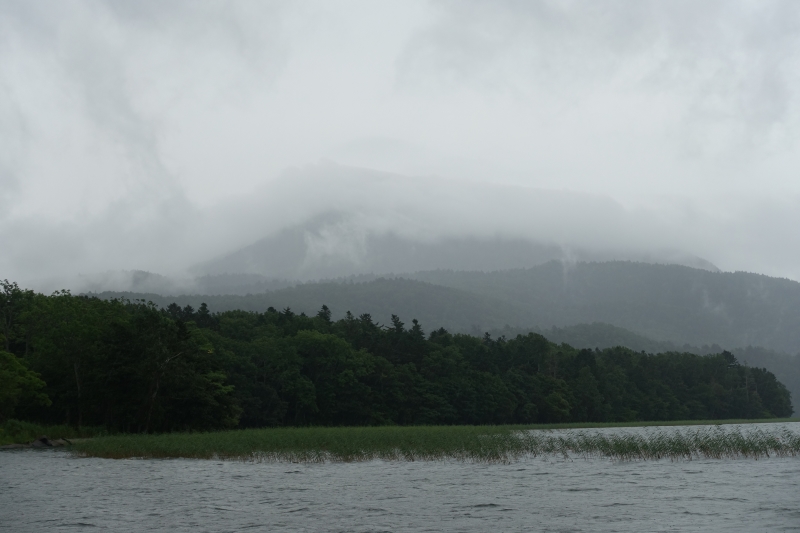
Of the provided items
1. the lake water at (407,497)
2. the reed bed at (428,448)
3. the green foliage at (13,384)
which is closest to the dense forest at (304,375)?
the green foliage at (13,384)

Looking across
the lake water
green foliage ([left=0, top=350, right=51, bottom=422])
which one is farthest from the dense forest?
the lake water

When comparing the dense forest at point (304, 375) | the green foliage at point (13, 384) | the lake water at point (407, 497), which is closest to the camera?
the lake water at point (407, 497)

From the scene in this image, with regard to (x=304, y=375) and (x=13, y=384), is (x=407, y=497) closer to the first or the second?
(x=13, y=384)

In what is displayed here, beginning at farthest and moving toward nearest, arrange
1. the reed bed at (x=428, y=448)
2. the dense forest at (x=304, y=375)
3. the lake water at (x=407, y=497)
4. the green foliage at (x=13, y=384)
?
the dense forest at (x=304, y=375) → the green foliage at (x=13, y=384) → the reed bed at (x=428, y=448) → the lake water at (x=407, y=497)

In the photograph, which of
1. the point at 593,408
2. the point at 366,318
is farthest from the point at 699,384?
the point at 366,318

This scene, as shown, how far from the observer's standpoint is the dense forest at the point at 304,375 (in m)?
87.1

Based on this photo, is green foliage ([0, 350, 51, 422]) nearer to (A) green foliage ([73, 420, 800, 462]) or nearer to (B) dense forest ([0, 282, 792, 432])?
(B) dense forest ([0, 282, 792, 432])

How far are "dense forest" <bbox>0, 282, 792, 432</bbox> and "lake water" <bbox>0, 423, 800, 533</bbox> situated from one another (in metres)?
36.3

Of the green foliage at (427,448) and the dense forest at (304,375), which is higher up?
the dense forest at (304,375)

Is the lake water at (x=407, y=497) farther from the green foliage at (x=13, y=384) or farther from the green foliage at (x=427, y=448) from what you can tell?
the green foliage at (x=13, y=384)

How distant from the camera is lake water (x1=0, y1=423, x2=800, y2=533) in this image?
2891cm

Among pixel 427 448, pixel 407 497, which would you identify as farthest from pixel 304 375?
pixel 407 497

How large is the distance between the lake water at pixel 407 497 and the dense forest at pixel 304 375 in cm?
3628

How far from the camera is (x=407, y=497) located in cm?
3562
